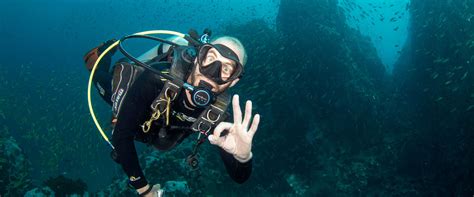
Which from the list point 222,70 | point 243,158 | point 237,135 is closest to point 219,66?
point 222,70

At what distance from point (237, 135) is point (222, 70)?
72cm

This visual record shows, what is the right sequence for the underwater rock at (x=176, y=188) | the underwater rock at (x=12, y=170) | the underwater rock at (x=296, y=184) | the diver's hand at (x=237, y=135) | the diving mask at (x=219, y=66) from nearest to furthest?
1. the diver's hand at (x=237, y=135)
2. the diving mask at (x=219, y=66)
3. the underwater rock at (x=176, y=188)
4. the underwater rock at (x=12, y=170)
5. the underwater rock at (x=296, y=184)

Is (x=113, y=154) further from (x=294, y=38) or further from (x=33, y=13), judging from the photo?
(x=33, y=13)

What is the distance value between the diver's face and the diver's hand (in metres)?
0.48

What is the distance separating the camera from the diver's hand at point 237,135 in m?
2.65

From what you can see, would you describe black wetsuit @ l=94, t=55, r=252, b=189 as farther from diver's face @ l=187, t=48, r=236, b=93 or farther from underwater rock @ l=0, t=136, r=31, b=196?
underwater rock @ l=0, t=136, r=31, b=196

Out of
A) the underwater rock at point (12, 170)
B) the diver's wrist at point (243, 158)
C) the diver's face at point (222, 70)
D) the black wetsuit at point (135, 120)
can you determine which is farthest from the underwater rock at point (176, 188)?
the underwater rock at point (12, 170)

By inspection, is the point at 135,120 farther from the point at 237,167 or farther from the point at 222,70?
the point at 237,167

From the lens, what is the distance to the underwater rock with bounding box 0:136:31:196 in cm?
1084

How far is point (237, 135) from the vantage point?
2.81m

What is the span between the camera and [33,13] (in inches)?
2542

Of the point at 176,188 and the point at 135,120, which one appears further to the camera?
the point at 176,188

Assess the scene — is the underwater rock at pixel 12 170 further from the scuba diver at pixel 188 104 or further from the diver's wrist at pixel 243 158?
the diver's wrist at pixel 243 158

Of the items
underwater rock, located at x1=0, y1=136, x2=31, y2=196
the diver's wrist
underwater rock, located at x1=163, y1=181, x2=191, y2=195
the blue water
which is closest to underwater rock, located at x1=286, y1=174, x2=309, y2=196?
the blue water
